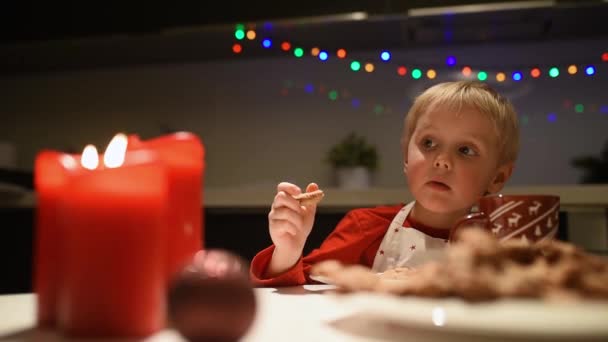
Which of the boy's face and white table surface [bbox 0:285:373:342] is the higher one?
the boy's face

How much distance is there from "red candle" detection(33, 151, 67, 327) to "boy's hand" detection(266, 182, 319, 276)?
1.21 ft

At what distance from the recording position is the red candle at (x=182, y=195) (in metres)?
0.46

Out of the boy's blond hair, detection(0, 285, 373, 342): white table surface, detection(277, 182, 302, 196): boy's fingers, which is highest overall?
the boy's blond hair

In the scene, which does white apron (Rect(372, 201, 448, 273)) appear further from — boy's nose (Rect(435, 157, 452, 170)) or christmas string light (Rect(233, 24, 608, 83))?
christmas string light (Rect(233, 24, 608, 83))

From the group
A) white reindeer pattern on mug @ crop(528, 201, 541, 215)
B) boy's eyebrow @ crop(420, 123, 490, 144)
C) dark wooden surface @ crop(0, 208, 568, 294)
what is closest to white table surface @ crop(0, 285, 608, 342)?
white reindeer pattern on mug @ crop(528, 201, 541, 215)

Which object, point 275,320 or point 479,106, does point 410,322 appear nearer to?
point 275,320

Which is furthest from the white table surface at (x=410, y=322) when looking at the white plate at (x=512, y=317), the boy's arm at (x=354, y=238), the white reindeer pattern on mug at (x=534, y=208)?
the boy's arm at (x=354, y=238)

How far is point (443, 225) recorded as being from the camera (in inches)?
45.9

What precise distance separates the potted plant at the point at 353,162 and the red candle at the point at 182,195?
1890 millimetres

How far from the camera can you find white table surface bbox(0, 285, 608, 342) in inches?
13.2

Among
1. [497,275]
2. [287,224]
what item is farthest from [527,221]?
[287,224]

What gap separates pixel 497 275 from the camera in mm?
390

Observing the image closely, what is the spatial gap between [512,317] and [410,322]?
68 mm

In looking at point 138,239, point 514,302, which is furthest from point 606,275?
point 138,239
